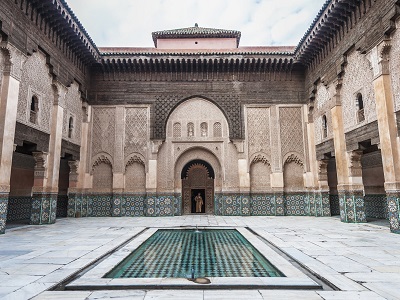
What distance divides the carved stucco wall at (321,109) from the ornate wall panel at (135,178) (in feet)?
18.5

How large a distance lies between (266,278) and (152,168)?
720cm

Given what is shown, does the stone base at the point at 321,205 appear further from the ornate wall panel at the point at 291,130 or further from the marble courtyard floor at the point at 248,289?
the marble courtyard floor at the point at 248,289

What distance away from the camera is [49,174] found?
23.9 feet

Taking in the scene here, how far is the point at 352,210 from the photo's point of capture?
7.14 m

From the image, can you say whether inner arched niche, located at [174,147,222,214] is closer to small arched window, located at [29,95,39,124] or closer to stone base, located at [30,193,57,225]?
stone base, located at [30,193,57,225]

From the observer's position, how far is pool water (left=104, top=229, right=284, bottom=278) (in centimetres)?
277

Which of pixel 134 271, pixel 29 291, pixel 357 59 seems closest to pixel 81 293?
pixel 29 291

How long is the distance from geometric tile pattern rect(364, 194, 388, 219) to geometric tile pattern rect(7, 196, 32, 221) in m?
10.2

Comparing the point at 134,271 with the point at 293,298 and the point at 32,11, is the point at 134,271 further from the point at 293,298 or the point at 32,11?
the point at 32,11

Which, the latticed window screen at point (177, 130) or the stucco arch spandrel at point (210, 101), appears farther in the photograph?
the latticed window screen at point (177, 130)

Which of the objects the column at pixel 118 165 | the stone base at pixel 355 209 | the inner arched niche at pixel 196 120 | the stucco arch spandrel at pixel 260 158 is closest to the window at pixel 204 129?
the inner arched niche at pixel 196 120

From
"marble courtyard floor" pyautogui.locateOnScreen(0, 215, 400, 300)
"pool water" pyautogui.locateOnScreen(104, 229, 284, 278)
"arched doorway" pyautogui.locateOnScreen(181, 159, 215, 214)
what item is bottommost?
"pool water" pyautogui.locateOnScreen(104, 229, 284, 278)

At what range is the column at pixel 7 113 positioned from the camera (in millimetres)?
5469

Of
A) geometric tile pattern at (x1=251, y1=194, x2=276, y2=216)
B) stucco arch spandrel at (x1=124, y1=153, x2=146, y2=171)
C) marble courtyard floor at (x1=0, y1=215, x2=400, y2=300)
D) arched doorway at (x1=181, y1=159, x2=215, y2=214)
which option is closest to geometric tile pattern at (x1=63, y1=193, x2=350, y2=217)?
geometric tile pattern at (x1=251, y1=194, x2=276, y2=216)
